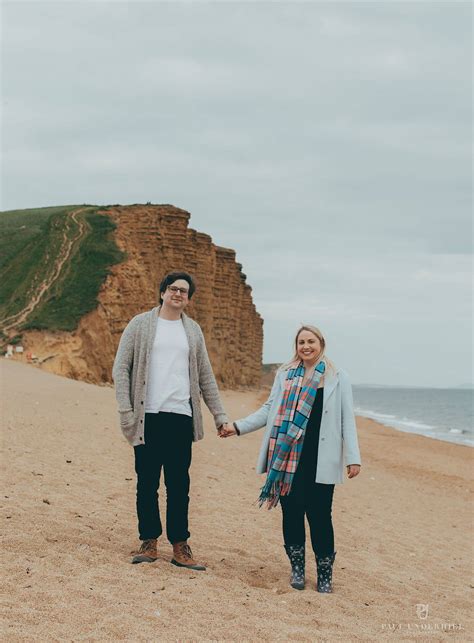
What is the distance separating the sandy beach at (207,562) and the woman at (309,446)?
16.0 inches

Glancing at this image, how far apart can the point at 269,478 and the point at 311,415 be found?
585mm

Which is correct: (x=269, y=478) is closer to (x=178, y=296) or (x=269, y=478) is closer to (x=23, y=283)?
(x=178, y=296)

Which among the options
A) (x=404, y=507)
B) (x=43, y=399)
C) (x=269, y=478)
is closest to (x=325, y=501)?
→ (x=269, y=478)

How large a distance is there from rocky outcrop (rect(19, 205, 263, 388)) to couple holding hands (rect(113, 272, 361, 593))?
2454 cm

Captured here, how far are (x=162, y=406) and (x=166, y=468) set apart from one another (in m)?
0.51

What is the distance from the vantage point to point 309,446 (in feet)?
17.5

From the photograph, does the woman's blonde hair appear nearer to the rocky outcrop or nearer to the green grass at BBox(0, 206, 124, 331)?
the rocky outcrop

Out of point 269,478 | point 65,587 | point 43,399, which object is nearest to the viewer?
point 65,587

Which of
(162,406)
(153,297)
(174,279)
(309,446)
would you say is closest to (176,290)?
(174,279)

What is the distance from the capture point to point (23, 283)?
1483 inches

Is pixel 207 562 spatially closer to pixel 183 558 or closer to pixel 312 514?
pixel 183 558

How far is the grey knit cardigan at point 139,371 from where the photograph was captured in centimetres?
540

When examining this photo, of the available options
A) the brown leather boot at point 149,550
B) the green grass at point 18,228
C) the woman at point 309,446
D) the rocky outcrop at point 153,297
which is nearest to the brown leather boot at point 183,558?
the brown leather boot at point 149,550

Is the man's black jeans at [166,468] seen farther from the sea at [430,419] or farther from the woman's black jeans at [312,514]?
the sea at [430,419]
